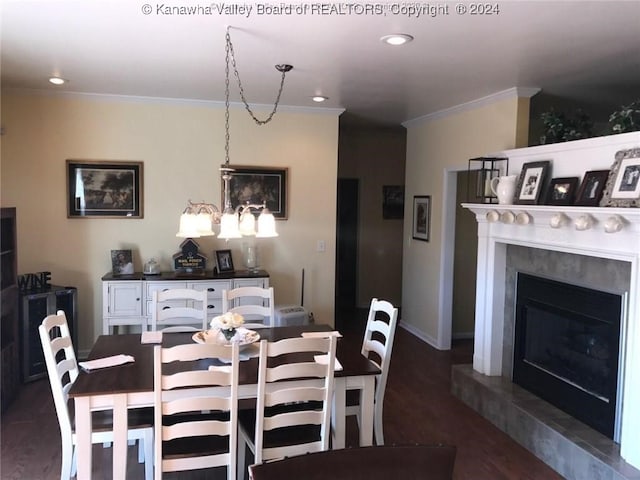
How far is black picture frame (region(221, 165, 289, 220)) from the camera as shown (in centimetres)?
528

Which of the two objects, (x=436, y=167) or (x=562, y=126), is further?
(x=436, y=167)

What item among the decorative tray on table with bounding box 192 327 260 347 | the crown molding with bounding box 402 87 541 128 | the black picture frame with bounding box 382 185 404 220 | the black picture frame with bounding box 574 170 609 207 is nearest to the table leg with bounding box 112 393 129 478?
the decorative tray on table with bounding box 192 327 260 347

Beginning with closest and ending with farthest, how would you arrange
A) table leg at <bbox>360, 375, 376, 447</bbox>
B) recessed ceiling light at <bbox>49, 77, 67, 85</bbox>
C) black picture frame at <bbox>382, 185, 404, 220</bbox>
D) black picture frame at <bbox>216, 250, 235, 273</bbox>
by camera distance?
table leg at <bbox>360, 375, 376, 447</bbox>, recessed ceiling light at <bbox>49, 77, 67, 85</bbox>, black picture frame at <bbox>216, 250, 235, 273</bbox>, black picture frame at <bbox>382, 185, 404, 220</bbox>

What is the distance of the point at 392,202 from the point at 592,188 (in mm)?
4470

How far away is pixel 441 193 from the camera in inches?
217

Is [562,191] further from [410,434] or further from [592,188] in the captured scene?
[410,434]

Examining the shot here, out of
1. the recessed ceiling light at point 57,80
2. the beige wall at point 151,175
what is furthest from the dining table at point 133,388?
the recessed ceiling light at point 57,80

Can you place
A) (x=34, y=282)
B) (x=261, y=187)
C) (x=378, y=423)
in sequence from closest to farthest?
(x=378, y=423)
(x=34, y=282)
(x=261, y=187)

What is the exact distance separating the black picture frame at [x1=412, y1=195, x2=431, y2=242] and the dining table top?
9.41 feet

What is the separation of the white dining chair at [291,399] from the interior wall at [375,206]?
498 centimetres

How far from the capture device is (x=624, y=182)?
9.44 ft

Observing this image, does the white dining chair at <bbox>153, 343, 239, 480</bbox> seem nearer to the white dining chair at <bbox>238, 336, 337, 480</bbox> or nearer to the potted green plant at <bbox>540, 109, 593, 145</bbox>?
the white dining chair at <bbox>238, 336, 337, 480</bbox>

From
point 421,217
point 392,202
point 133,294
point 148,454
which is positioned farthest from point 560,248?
point 392,202

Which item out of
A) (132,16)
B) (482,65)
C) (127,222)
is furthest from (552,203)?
(127,222)
